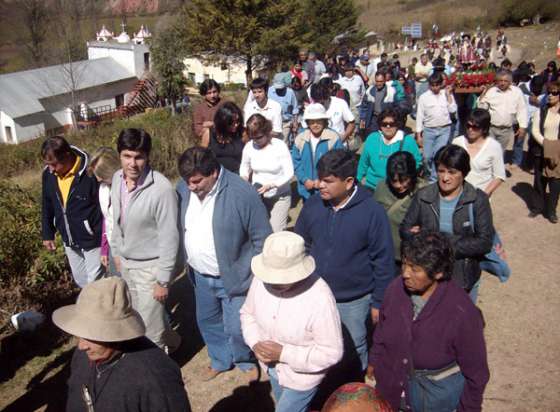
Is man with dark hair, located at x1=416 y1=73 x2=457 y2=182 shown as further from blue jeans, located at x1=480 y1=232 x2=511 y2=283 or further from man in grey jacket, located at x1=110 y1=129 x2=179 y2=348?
man in grey jacket, located at x1=110 y1=129 x2=179 y2=348

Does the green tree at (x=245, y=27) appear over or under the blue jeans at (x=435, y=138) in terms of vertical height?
over

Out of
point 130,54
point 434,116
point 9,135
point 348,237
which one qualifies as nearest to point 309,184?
point 348,237

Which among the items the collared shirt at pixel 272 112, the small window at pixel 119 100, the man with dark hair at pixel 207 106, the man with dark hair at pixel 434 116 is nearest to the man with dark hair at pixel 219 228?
the man with dark hair at pixel 207 106

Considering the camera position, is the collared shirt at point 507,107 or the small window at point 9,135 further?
the small window at point 9,135

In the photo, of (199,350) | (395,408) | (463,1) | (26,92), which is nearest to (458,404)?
(395,408)

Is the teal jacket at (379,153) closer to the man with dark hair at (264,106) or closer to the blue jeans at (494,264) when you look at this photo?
the blue jeans at (494,264)

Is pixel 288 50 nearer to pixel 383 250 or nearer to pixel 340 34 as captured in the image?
pixel 340 34

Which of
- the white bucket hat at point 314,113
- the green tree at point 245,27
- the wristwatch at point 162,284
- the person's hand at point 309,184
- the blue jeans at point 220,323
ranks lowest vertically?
the blue jeans at point 220,323

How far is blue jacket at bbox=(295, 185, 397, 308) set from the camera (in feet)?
10.4

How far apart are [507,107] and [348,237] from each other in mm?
5119

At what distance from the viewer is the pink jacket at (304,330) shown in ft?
8.37

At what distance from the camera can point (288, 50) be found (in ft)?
112

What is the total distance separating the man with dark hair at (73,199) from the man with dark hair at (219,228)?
2.90 feet

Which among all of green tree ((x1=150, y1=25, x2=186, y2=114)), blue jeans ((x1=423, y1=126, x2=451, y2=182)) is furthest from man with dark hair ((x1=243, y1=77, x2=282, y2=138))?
green tree ((x1=150, y1=25, x2=186, y2=114))
